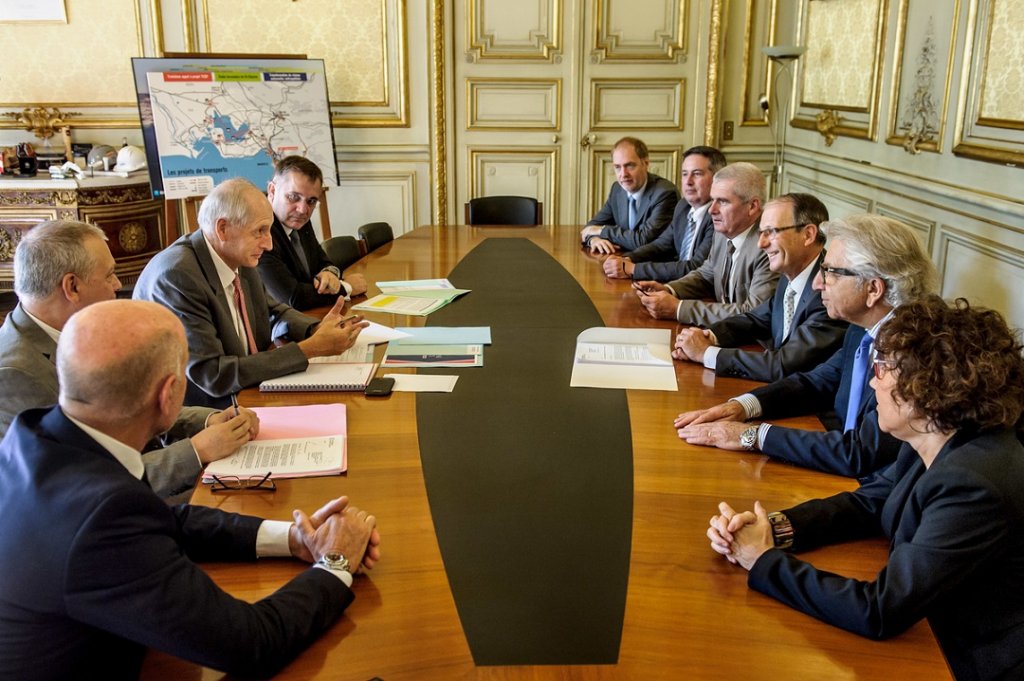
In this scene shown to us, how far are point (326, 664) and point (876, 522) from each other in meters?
1.02

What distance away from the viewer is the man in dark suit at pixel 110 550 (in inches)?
44.9

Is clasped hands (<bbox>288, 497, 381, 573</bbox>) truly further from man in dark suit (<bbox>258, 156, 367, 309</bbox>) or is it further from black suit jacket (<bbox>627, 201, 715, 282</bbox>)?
black suit jacket (<bbox>627, 201, 715, 282</bbox>)

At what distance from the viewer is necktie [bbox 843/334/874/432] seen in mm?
2104

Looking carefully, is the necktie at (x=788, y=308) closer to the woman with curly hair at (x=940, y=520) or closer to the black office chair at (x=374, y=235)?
the woman with curly hair at (x=940, y=520)

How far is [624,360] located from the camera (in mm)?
2605

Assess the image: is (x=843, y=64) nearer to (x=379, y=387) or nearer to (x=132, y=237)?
(x=379, y=387)

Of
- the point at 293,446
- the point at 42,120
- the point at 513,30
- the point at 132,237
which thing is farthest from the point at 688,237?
the point at 42,120

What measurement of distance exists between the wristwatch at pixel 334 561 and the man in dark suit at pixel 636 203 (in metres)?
3.26

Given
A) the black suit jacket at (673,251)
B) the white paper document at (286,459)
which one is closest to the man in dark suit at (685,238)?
the black suit jacket at (673,251)

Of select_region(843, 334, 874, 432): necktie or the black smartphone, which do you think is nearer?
select_region(843, 334, 874, 432): necktie

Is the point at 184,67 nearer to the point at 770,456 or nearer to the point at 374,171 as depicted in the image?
the point at 374,171

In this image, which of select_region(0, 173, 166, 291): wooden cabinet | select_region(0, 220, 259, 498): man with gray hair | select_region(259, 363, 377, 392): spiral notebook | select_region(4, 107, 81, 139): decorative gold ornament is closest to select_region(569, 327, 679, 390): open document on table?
select_region(259, 363, 377, 392): spiral notebook

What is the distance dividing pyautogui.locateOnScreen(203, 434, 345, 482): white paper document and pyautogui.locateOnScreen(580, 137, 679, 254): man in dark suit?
280 cm

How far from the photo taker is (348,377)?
2.40 metres
